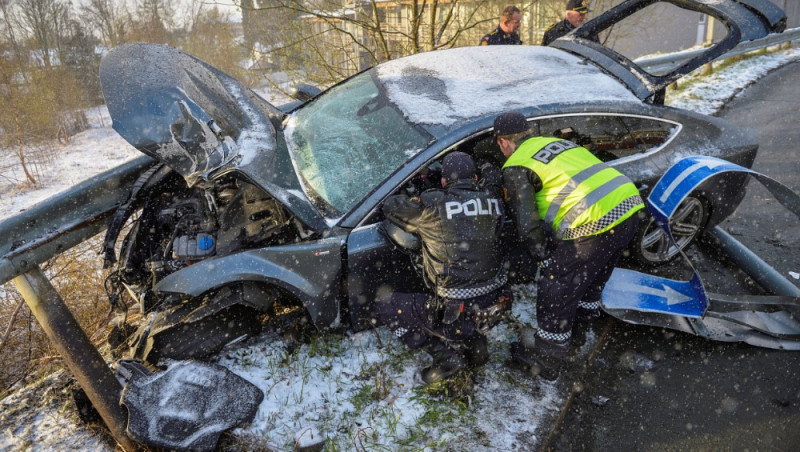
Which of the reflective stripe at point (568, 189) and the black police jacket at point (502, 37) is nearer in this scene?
the reflective stripe at point (568, 189)

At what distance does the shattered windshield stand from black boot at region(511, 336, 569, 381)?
4.40 ft

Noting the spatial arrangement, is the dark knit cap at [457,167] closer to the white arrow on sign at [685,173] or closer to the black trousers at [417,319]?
the black trousers at [417,319]

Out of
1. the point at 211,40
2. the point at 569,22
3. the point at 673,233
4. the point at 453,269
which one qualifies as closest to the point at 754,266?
the point at 673,233

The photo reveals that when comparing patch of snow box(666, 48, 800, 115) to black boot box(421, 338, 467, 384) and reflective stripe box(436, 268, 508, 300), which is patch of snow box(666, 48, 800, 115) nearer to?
reflective stripe box(436, 268, 508, 300)

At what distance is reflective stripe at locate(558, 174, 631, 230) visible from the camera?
108 inches

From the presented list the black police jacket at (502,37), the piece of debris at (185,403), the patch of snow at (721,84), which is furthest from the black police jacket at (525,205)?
the patch of snow at (721,84)

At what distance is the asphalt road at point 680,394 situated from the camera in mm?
2602

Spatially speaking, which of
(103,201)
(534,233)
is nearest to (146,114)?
(103,201)

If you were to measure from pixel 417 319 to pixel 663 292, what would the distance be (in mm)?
1756

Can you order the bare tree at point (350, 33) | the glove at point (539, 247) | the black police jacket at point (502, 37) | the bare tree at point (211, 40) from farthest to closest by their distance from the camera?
1. the bare tree at point (211, 40)
2. the bare tree at point (350, 33)
3. the black police jacket at point (502, 37)
4. the glove at point (539, 247)

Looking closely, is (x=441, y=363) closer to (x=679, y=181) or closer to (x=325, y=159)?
(x=325, y=159)

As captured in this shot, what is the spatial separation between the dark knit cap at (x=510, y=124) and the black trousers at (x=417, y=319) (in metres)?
0.91

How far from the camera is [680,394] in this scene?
9.41 feet

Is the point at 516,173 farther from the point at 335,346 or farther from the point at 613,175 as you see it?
the point at 335,346
